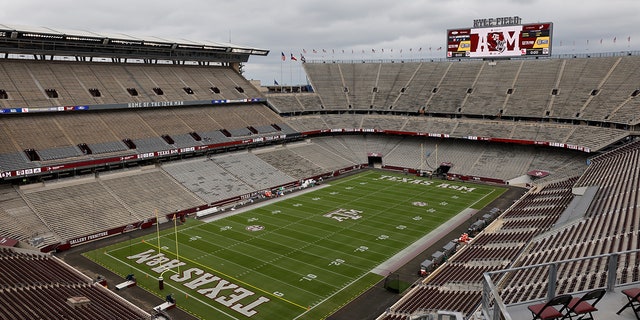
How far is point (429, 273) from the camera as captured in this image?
2798 cm

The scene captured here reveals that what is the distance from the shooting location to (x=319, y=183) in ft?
179

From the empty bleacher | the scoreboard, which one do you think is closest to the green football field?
the empty bleacher

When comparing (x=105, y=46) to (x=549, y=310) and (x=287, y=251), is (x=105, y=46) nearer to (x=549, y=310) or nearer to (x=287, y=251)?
(x=287, y=251)

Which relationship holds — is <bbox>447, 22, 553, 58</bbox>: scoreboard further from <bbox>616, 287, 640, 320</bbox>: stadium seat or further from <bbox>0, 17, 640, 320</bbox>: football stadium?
<bbox>616, 287, 640, 320</bbox>: stadium seat

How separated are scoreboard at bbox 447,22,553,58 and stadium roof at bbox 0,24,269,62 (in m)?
30.8

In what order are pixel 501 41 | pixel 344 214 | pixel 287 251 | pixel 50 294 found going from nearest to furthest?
pixel 50 294
pixel 287 251
pixel 344 214
pixel 501 41

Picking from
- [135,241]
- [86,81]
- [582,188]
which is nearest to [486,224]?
[582,188]

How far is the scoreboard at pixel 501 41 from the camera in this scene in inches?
2350

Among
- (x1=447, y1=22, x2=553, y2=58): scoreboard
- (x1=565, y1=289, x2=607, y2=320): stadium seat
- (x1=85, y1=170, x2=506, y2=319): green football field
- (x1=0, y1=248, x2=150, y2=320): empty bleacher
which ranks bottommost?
(x1=85, y1=170, x2=506, y2=319): green football field

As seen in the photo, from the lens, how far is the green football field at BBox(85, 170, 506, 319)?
993 inches

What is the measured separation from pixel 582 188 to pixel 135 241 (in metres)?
36.8

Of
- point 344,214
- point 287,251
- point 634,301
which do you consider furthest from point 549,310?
point 344,214

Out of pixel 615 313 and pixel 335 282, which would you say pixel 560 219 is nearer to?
pixel 335 282

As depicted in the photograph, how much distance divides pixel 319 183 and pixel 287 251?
22687mm
